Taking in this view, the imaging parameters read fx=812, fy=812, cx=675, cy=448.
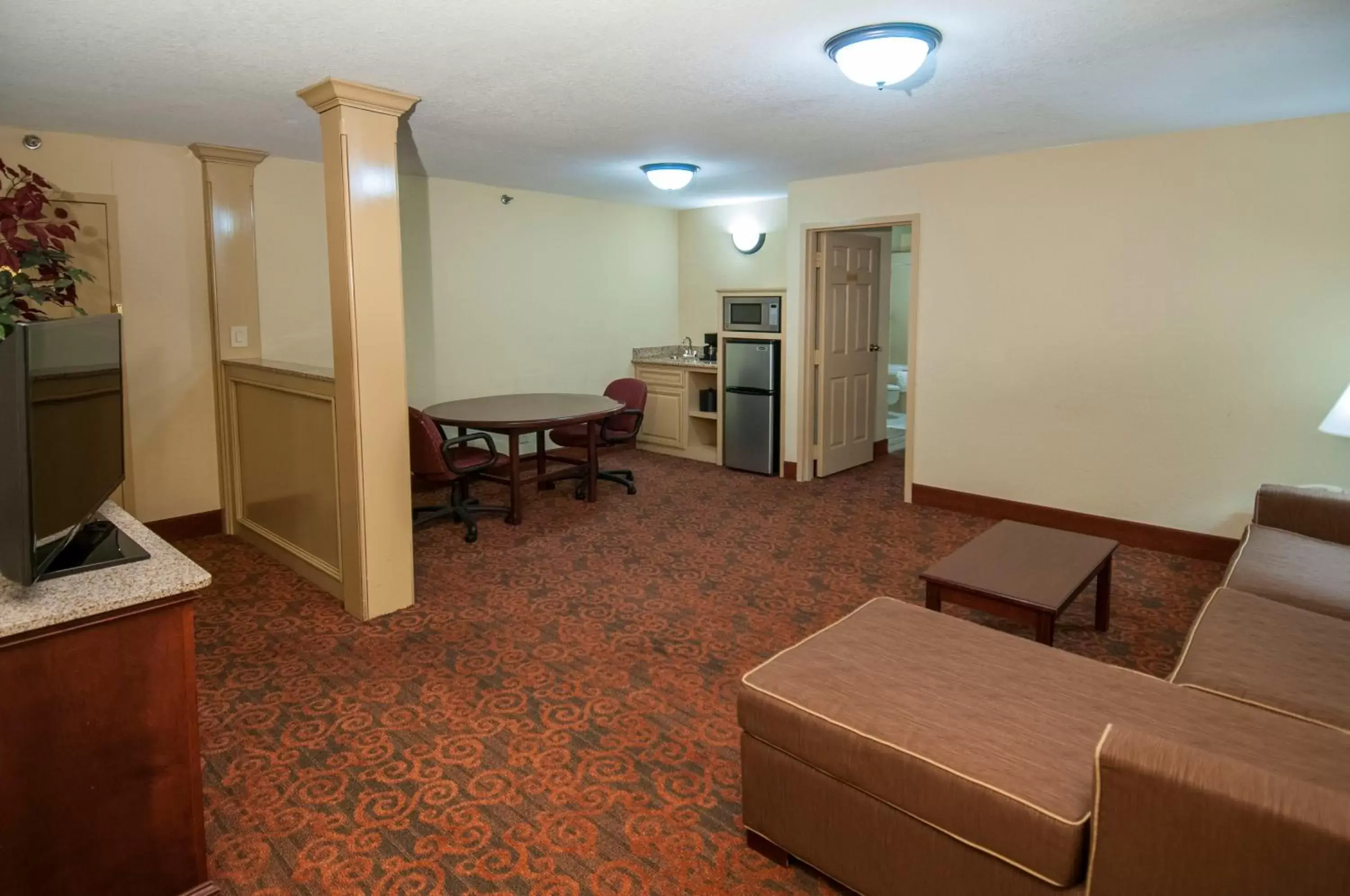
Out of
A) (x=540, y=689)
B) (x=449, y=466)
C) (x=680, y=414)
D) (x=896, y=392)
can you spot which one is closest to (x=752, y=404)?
(x=680, y=414)

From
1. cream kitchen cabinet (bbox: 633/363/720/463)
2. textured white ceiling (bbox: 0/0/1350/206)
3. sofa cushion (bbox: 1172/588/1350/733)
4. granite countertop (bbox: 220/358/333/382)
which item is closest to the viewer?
sofa cushion (bbox: 1172/588/1350/733)

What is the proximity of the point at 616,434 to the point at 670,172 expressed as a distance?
76.2 inches

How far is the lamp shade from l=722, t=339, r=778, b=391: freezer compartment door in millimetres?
3606

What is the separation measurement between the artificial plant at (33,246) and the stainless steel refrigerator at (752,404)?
14.4 ft

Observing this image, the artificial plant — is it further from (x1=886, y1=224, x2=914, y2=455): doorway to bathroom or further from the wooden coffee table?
(x1=886, y1=224, x2=914, y2=455): doorway to bathroom

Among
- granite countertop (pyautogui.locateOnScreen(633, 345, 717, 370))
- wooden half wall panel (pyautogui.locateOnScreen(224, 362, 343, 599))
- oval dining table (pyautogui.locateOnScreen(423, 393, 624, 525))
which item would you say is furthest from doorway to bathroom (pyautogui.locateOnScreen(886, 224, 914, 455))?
wooden half wall panel (pyautogui.locateOnScreen(224, 362, 343, 599))

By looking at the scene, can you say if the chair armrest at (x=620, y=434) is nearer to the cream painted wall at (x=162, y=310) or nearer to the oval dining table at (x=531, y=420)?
the oval dining table at (x=531, y=420)

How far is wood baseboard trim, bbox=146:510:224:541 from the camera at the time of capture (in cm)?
478

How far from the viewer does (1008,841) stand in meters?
1.59

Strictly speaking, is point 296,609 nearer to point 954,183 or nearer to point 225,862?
point 225,862

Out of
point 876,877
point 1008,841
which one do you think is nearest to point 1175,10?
point 1008,841

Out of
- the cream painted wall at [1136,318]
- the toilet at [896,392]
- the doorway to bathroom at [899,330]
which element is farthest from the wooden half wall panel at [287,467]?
the doorway to bathroom at [899,330]

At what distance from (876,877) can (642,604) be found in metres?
2.10

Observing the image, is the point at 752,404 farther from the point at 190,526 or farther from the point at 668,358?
the point at 190,526
